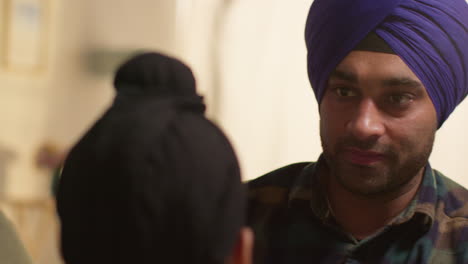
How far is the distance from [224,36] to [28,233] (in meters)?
1.39

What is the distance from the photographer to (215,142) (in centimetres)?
58

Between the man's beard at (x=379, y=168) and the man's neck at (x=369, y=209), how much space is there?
0.07ft

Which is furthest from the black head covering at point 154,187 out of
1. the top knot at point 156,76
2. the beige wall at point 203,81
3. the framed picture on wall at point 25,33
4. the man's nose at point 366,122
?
the framed picture on wall at point 25,33

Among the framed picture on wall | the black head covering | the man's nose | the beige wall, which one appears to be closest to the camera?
the black head covering

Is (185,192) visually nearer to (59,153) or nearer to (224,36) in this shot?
(224,36)

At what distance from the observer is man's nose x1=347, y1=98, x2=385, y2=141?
3.17 ft

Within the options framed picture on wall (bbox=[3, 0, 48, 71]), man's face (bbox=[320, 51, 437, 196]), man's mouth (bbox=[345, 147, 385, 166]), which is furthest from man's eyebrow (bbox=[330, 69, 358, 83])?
framed picture on wall (bbox=[3, 0, 48, 71])

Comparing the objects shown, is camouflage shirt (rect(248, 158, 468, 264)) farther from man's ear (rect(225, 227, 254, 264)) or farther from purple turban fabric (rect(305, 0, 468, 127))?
man's ear (rect(225, 227, 254, 264))

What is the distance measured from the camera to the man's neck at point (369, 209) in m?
1.05

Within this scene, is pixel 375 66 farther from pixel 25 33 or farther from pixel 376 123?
pixel 25 33

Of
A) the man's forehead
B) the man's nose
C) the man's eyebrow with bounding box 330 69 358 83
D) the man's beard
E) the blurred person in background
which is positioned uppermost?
the man's forehead

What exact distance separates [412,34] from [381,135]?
0.16 meters

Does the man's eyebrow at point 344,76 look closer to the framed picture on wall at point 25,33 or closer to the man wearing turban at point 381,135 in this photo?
the man wearing turban at point 381,135

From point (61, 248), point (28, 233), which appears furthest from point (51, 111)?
point (61, 248)
